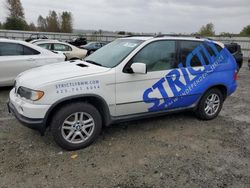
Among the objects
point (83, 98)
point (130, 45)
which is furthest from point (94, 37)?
point (83, 98)

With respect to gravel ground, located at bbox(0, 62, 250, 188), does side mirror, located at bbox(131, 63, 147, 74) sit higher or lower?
higher

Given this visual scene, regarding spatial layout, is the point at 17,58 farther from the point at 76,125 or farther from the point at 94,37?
the point at 94,37

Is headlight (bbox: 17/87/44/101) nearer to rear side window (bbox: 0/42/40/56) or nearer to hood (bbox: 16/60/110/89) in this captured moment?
hood (bbox: 16/60/110/89)

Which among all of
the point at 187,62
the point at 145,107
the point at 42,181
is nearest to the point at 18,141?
the point at 42,181

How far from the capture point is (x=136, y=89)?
3.88 meters

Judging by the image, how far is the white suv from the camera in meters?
3.35

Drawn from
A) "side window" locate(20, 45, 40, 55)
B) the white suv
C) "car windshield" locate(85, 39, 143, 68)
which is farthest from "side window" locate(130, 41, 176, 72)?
"side window" locate(20, 45, 40, 55)

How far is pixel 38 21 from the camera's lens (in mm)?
77562

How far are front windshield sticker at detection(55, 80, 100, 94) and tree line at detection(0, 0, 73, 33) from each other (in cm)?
5031

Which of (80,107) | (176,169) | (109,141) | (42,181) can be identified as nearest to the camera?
(42,181)

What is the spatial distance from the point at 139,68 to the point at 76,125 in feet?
4.21

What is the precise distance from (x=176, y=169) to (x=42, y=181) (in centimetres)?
175

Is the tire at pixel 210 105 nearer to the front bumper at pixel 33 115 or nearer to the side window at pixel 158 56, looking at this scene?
the side window at pixel 158 56

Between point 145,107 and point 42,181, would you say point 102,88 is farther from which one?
point 42,181
